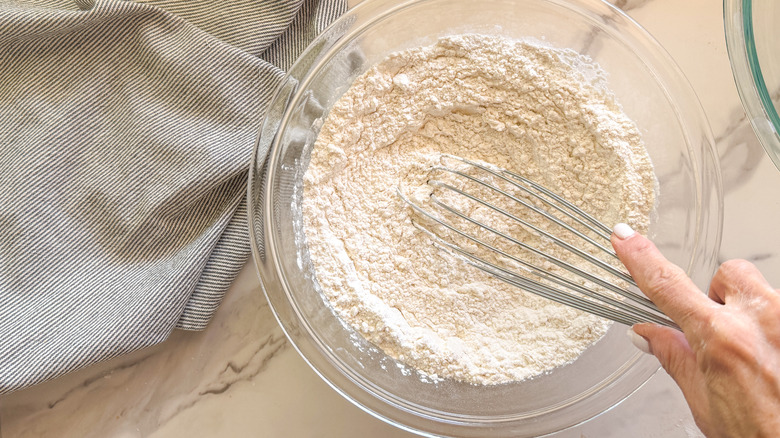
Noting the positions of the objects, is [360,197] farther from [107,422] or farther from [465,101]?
[107,422]

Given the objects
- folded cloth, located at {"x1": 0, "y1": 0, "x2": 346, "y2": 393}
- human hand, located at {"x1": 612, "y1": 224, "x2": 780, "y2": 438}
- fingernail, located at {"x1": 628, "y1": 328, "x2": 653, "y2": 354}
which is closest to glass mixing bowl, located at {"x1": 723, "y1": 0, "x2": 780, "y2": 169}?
human hand, located at {"x1": 612, "y1": 224, "x2": 780, "y2": 438}

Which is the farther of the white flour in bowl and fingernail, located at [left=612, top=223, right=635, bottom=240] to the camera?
the white flour in bowl

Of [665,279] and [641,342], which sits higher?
[665,279]

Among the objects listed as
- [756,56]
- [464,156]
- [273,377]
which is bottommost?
[273,377]

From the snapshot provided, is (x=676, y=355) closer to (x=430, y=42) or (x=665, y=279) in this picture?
(x=665, y=279)

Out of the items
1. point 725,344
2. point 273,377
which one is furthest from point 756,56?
point 273,377

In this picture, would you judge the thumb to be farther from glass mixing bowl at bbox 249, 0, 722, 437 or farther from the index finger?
glass mixing bowl at bbox 249, 0, 722, 437
